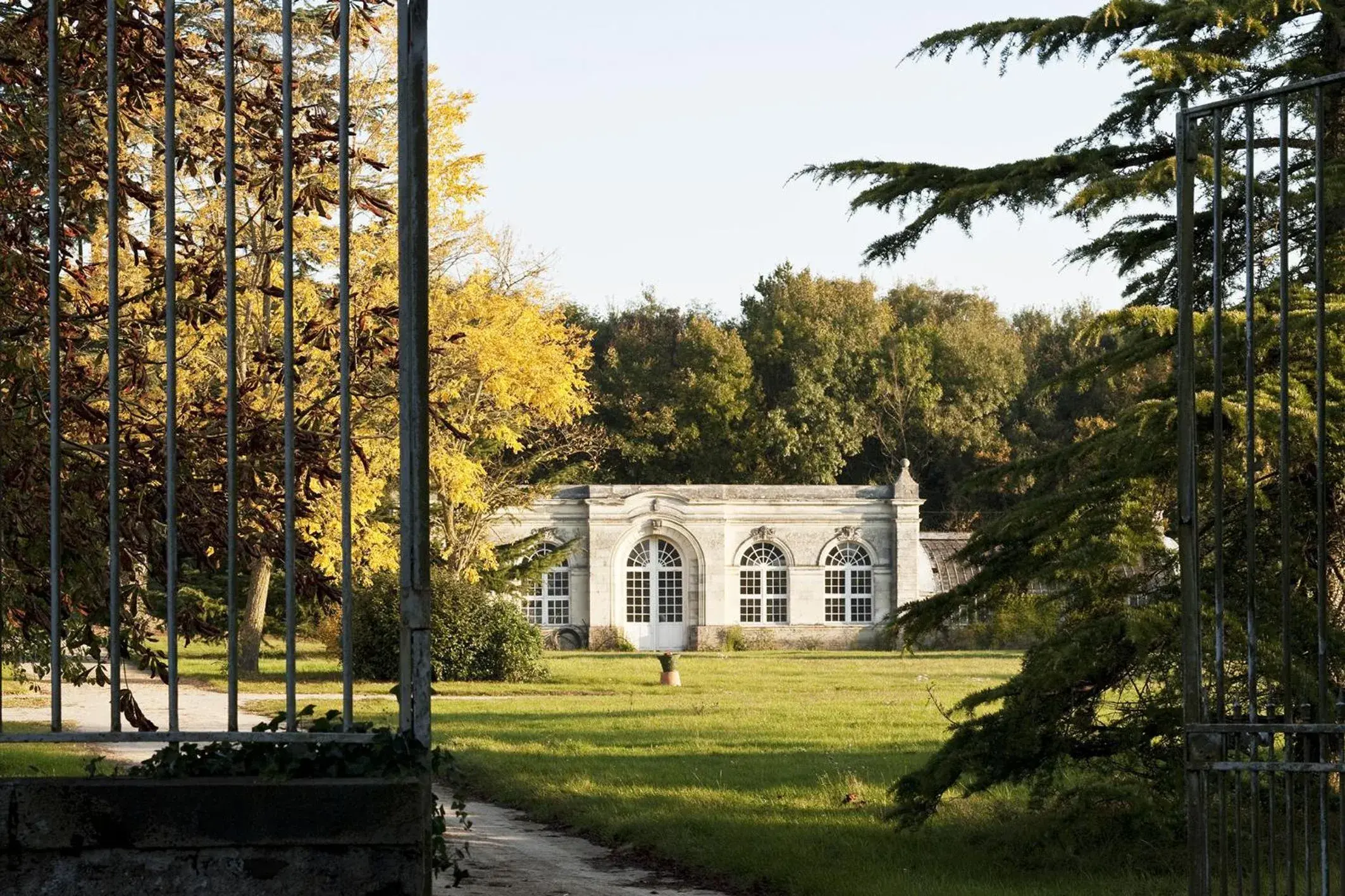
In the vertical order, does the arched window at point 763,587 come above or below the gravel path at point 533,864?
above

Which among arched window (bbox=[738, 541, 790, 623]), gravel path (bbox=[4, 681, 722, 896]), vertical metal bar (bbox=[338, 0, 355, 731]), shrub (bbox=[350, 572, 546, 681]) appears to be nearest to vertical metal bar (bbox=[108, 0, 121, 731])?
vertical metal bar (bbox=[338, 0, 355, 731])

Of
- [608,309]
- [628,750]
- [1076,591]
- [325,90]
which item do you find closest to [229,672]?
[1076,591]

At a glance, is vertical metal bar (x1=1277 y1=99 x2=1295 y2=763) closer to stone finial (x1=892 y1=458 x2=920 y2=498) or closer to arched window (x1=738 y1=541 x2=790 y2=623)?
stone finial (x1=892 y1=458 x2=920 y2=498)

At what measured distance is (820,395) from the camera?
48.4 m

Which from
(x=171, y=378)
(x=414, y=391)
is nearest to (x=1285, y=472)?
(x=414, y=391)

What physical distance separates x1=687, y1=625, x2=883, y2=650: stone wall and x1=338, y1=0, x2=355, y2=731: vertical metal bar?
36.0m

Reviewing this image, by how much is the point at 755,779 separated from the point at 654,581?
93.5 ft

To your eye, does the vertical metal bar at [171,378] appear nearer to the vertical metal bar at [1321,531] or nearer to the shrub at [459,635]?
the vertical metal bar at [1321,531]

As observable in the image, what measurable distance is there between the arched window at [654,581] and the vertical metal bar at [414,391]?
3591cm

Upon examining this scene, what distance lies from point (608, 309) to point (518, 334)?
1231 inches

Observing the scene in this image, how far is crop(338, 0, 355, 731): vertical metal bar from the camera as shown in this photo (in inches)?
154

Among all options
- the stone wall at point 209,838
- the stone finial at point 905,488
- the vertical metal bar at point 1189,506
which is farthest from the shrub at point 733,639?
the stone wall at point 209,838

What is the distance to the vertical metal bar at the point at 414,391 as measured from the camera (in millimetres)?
4055

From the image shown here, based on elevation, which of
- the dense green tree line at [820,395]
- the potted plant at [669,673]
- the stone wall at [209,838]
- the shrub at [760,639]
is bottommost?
the shrub at [760,639]
